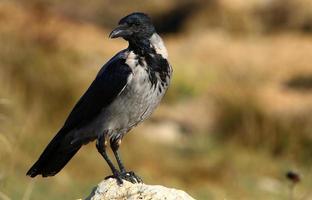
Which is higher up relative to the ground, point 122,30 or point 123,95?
point 122,30

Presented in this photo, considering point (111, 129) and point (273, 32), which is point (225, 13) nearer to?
point (273, 32)

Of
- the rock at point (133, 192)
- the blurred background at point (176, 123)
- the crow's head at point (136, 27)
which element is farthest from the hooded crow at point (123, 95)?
the blurred background at point (176, 123)

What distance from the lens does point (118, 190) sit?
6270 mm

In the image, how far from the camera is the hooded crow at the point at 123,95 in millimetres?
6645

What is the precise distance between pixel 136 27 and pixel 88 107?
2.11 ft

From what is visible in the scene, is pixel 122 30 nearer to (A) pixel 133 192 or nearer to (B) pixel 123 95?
(B) pixel 123 95

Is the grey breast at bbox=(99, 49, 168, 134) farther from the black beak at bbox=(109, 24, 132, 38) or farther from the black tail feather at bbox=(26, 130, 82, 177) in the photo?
the black tail feather at bbox=(26, 130, 82, 177)

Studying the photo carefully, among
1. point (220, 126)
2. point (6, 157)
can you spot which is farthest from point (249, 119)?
point (6, 157)

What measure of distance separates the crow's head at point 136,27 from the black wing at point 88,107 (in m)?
0.16

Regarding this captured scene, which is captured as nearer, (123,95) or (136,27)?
(123,95)

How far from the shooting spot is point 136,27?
6.89 meters

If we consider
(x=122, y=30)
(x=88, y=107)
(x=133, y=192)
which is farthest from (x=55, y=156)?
(x=133, y=192)

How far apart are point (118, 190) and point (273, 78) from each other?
691 inches

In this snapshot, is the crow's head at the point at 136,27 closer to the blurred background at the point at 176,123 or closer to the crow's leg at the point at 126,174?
the crow's leg at the point at 126,174
